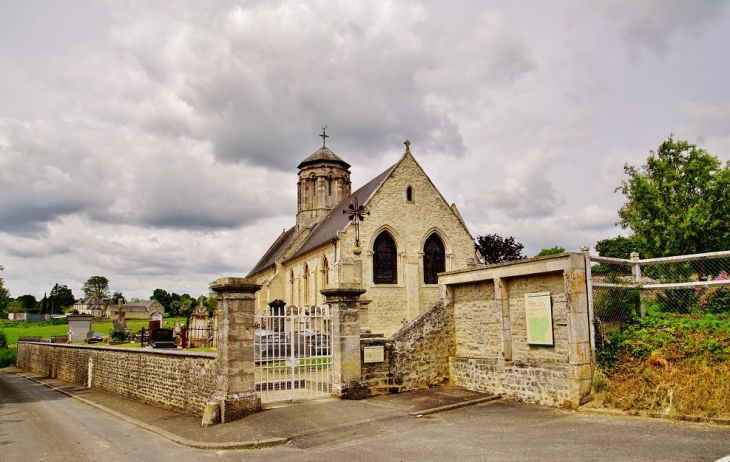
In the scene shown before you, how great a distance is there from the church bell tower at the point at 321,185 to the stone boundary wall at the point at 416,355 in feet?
91.9

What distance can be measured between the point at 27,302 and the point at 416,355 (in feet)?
415

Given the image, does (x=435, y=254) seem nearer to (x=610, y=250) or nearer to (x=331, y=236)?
(x=331, y=236)

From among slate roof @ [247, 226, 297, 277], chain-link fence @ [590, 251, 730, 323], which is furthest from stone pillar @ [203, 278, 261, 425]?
slate roof @ [247, 226, 297, 277]

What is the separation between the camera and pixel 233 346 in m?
10.2

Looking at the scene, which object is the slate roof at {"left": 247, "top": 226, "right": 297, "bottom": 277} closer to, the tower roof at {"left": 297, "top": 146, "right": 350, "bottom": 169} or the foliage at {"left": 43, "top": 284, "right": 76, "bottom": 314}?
the tower roof at {"left": 297, "top": 146, "right": 350, "bottom": 169}

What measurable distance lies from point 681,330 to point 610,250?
4753 cm

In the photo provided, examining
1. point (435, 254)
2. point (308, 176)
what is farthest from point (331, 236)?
point (308, 176)

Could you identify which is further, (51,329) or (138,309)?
(138,309)

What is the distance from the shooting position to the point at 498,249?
3753cm

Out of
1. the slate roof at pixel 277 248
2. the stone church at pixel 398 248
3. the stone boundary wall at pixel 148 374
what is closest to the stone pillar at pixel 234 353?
the stone boundary wall at pixel 148 374

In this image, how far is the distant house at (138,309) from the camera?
8531 cm

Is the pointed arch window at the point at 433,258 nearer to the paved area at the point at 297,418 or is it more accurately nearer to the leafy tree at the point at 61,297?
the paved area at the point at 297,418

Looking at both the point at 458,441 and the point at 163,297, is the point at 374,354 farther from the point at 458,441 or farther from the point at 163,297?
the point at 163,297

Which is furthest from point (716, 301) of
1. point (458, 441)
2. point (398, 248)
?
point (398, 248)
